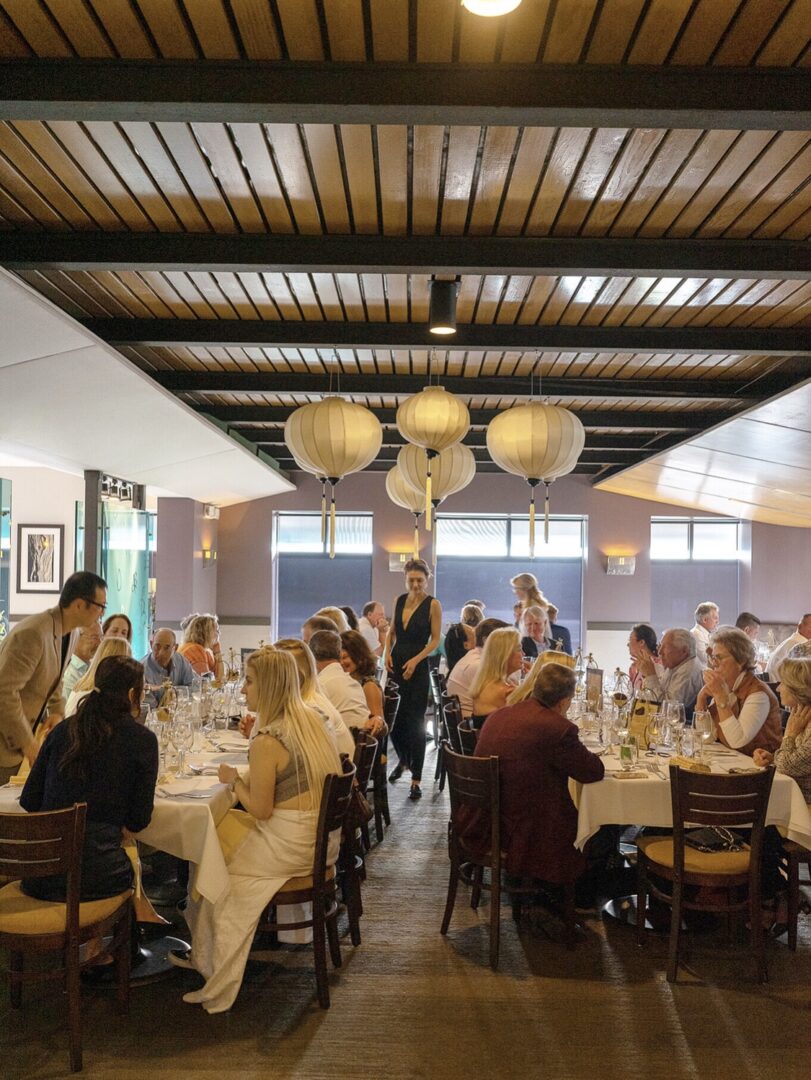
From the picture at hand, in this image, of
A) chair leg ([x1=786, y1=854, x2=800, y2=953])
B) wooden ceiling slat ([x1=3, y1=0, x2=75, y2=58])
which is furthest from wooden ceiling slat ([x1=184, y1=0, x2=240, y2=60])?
chair leg ([x1=786, y1=854, x2=800, y2=953])

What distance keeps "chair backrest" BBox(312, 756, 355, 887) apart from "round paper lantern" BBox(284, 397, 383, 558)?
227cm

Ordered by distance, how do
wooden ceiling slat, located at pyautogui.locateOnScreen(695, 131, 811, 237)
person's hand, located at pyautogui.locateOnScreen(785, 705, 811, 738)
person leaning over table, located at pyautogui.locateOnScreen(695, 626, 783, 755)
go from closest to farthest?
wooden ceiling slat, located at pyautogui.locateOnScreen(695, 131, 811, 237) < person's hand, located at pyautogui.locateOnScreen(785, 705, 811, 738) < person leaning over table, located at pyautogui.locateOnScreen(695, 626, 783, 755)

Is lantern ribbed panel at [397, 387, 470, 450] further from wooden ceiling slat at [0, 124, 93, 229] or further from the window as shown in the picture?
the window

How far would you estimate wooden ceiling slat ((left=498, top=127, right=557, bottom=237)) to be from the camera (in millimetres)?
3699

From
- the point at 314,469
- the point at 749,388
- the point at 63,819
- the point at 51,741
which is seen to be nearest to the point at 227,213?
the point at 314,469

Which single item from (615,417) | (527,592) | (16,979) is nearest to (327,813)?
(16,979)

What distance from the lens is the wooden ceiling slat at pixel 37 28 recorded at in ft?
9.40

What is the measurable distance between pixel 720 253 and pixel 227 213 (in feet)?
7.95

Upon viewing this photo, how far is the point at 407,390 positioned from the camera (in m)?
8.49

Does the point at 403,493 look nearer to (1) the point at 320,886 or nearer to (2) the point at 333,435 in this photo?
(2) the point at 333,435

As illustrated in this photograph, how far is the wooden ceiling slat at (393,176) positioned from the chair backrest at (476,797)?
257 centimetres

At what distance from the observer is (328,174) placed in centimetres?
412

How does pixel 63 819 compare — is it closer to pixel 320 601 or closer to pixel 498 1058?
pixel 498 1058

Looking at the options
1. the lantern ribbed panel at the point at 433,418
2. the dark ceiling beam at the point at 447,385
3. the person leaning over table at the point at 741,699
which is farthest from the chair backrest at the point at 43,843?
the dark ceiling beam at the point at 447,385
